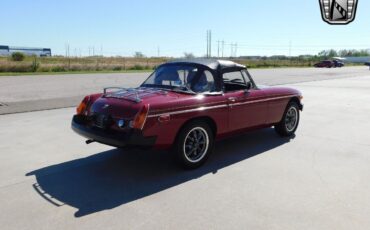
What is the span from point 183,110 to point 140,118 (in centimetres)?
65

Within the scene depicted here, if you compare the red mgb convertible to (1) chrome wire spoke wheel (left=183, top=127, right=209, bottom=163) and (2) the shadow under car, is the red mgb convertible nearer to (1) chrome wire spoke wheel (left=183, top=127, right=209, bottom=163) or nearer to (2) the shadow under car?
(1) chrome wire spoke wheel (left=183, top=127, right=209, bottom=163)

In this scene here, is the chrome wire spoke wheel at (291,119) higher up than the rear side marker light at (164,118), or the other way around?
the rear side marker light at (164,118)

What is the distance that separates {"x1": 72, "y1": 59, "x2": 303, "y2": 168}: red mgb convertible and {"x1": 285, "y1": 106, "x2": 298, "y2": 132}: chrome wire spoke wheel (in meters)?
0.64

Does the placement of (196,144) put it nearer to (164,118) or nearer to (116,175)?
(164,118)

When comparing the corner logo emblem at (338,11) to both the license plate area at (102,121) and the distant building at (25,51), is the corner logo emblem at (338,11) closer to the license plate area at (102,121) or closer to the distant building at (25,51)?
the license plate area at (102,121)

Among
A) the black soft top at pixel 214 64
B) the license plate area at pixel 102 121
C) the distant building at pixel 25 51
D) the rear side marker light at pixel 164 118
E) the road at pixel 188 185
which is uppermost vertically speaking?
the distant building at pixel 25 51

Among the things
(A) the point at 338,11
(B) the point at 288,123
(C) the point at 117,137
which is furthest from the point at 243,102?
(A) the point at 338,11

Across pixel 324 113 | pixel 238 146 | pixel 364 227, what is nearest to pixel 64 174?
pixel 238 146

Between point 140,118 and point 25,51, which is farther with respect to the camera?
point 25,51

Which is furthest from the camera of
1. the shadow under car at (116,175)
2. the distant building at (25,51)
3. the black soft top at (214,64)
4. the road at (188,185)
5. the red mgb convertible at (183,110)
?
the distant building at (25,51)

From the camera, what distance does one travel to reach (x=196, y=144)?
195 inches

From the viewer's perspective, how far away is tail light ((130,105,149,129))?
4.24 metres

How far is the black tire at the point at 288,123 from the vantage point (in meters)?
6.67

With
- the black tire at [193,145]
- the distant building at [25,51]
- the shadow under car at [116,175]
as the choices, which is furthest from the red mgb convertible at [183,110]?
the distant building at [25,51]
